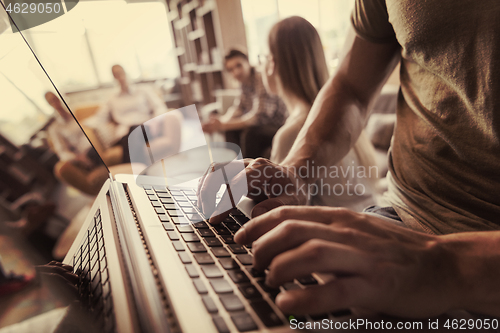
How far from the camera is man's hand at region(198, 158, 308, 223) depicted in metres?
0.47

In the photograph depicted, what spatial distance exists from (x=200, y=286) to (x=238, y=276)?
4 centimetres

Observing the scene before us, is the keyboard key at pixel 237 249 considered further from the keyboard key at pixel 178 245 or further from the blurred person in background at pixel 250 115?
the blurred person in background at pixel 250 115

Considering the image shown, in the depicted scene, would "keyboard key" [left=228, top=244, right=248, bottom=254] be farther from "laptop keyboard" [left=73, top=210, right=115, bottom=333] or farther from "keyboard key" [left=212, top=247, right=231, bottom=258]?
"laptop keyboard" [left=73, top=210, right=115, bottom=333]

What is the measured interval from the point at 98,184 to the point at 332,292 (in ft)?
1.66

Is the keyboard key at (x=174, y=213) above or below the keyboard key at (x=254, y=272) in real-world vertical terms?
below

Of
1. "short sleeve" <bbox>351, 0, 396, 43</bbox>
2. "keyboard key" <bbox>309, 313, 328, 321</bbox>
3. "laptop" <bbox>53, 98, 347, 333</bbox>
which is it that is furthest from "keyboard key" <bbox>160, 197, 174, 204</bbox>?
"short sleeve" <bbox>351, 0, 396, 43</bbox>

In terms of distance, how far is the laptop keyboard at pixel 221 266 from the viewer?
0.24 metres

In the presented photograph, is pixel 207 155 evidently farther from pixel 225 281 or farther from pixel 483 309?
pixel 483 309

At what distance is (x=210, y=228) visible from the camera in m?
0.42

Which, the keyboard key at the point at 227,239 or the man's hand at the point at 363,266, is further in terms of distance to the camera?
the keyboard key at the point at 227,239

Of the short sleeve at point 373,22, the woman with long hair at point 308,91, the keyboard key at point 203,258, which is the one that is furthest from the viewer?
the woman with long hair at point 308,91

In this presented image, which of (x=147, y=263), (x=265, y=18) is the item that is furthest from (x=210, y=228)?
(x=265, y=18)

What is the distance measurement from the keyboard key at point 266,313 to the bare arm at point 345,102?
361 mm

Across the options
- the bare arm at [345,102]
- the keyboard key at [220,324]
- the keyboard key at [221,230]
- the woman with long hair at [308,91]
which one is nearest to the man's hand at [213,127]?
the woman with long hair at [308,91]
